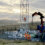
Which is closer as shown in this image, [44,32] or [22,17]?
[44,32]

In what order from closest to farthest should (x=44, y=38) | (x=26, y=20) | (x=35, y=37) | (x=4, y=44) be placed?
(x=4, y=44) → (x=44, y=38) → (x=35, y=37) → (x=26, y=20)

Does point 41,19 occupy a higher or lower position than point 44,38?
higher

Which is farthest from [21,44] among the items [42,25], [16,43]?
[42,25]

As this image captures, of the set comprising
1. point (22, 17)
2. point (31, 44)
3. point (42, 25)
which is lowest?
point (31, 44)

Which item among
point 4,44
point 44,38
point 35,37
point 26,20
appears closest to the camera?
point 4,44

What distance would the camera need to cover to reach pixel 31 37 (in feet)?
34.2

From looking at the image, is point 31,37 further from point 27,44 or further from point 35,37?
point 27,44

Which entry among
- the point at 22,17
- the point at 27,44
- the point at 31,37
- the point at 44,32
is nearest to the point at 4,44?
the point at 27,44

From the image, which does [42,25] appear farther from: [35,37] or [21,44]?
[21,44]

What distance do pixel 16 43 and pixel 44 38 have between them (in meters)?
2.83

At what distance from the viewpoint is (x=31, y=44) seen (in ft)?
26.3

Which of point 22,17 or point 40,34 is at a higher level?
point 22,17

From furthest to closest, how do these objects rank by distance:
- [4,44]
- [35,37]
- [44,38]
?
[35,37] → [44,38] → [4,44]

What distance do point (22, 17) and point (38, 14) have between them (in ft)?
5.28
